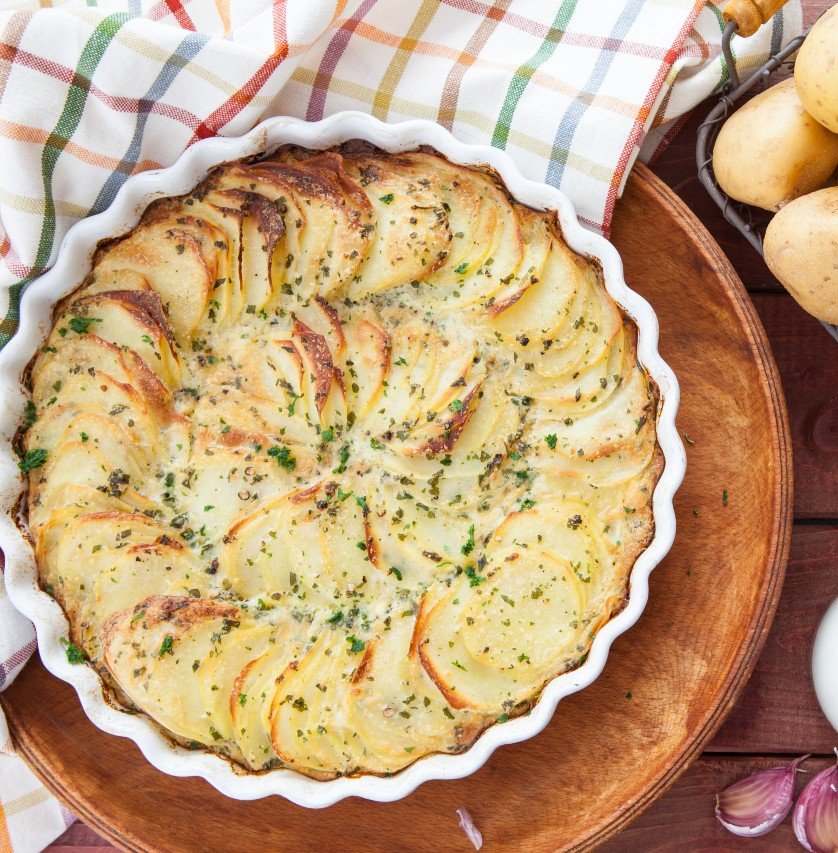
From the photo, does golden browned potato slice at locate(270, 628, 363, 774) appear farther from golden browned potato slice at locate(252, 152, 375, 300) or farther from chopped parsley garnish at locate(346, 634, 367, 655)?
golden browned potato slice at locate(252, 152, 375, 300)

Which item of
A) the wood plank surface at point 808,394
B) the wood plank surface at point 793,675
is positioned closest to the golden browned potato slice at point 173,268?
the wood plank surface at point 808,394

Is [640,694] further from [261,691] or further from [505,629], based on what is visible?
[261,691]

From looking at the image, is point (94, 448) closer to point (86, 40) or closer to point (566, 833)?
point (86, 40)

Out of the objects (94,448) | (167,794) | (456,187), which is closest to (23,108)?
(94,448)

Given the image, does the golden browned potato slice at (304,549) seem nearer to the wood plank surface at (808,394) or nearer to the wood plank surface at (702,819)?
the wood plank surface at (702,819)

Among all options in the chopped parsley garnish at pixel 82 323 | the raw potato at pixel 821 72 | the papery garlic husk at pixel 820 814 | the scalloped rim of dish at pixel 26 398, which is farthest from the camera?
the papery garlic husk at pixel 820 814

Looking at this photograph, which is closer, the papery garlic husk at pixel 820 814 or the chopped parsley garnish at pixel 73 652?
the chopped parsley garnish at pixel 73 652

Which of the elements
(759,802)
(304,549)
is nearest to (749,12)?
(304,549)

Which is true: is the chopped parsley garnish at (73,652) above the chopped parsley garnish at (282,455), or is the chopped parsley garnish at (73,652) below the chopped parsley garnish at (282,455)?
below

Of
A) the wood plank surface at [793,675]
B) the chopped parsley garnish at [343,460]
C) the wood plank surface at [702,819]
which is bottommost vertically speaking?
the wood plank surface at [702,819]
